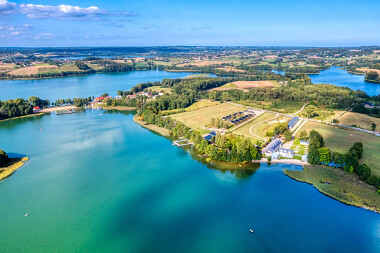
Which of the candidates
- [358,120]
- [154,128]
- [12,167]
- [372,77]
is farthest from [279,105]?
[372,77]

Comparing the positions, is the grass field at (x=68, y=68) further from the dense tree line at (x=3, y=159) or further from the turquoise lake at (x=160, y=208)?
the dense tree line at (x=3, y=159)

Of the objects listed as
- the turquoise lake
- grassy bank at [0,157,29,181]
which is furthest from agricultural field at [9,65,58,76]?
grassy bank at [0,157,29,181]

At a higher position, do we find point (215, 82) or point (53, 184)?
point (215, 82)

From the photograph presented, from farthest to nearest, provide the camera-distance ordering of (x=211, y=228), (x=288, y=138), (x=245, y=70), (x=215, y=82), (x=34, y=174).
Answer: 1. (x=245, y=70)
2. (x=215, y=82)
3. (x=288, y=138)
4. (x=34, y=174)
5. (x=211, y=228)

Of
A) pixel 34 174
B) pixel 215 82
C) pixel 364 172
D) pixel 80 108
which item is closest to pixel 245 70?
pixel 215 82

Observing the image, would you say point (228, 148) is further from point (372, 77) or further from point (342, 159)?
point (372, 77)

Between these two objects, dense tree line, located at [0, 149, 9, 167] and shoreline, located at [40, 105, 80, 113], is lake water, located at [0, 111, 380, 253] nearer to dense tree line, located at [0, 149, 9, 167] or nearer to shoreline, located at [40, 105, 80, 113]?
dense tree line, located at [0, 149, 9, 167]

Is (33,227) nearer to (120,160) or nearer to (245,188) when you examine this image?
(120,160)
